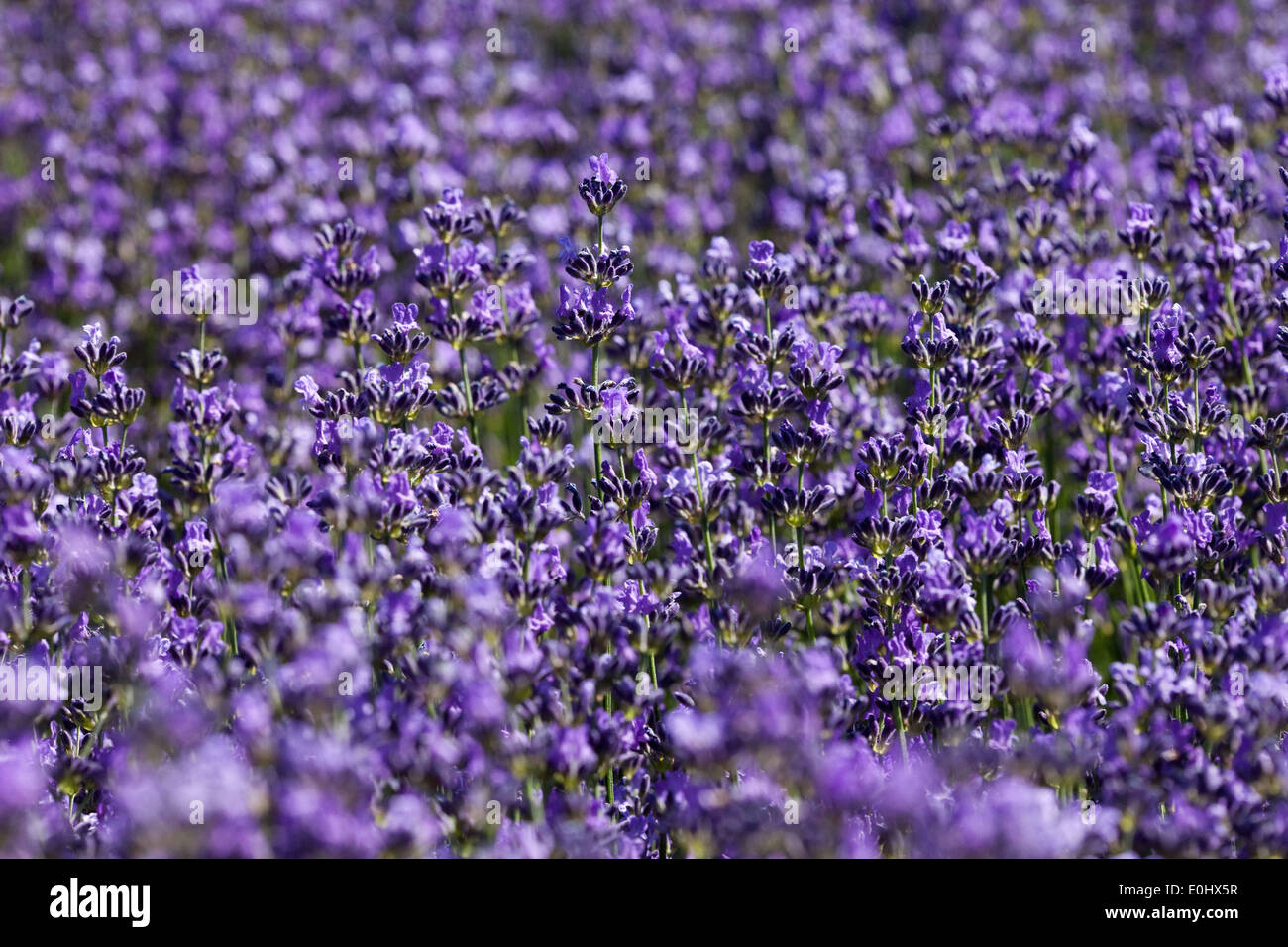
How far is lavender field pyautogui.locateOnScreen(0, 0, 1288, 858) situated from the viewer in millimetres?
2439

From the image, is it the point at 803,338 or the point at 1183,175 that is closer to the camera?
the point at 803,338

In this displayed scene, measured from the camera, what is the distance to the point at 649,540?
3.30m

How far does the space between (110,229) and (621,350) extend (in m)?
3.13

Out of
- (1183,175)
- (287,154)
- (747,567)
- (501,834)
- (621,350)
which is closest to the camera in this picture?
(501,834)

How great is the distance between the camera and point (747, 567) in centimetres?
305

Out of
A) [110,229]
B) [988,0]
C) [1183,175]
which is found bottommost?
[1183,175]

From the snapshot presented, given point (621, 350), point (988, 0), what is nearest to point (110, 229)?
point (621, 350)

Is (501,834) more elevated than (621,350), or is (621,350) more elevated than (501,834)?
(621,350)

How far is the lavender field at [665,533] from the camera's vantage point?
2439mm

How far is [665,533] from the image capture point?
453 cm
